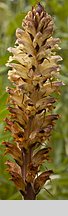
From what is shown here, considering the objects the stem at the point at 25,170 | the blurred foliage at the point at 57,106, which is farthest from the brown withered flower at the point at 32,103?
the blurred foliage at the point at 57,106

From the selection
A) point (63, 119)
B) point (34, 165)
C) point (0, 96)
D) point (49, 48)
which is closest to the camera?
point (34, 165)

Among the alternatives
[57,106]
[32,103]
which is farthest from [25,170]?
[57,106]

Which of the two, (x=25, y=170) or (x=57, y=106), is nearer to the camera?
(x=25, y=170)

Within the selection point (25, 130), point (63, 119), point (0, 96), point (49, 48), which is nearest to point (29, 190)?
point (25, 130)

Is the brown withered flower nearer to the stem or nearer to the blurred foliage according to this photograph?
the stem

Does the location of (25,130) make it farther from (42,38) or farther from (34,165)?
(42,38)

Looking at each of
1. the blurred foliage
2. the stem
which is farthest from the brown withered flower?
the blurred foliage

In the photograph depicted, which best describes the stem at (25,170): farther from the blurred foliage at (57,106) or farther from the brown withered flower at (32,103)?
the blurred foliage at (57,106)

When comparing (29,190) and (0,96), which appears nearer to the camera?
(29,190)

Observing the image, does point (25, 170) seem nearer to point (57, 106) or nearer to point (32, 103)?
point (32, 103)
